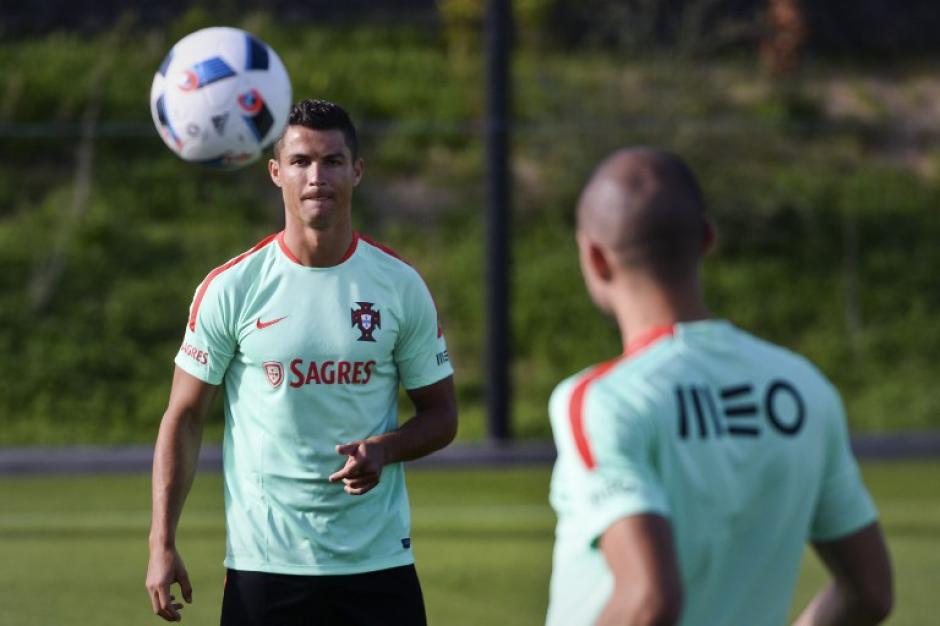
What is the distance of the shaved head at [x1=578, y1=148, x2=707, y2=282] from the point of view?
2.43 metres

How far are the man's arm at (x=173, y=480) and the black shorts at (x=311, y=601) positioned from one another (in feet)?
0.59

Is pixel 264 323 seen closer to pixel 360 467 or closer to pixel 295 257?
pixel 295 257

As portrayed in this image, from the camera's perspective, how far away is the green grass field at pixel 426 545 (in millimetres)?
7320

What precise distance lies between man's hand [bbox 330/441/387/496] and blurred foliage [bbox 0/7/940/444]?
1050cm

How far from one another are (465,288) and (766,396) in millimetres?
13774

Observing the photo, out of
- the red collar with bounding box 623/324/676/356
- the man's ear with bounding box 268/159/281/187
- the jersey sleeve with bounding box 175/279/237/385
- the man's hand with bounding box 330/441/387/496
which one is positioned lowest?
the man's hand with bounding box 330/441/387/496

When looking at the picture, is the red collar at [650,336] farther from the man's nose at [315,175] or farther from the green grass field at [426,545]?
the green grass field at [426,545]

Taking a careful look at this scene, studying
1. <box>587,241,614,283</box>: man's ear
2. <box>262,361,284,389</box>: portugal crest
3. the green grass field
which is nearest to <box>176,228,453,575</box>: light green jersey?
<box>262,361,284,389</box>: portugal crest

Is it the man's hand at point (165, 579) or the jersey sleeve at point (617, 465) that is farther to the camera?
the man's hand at point (165, 579)

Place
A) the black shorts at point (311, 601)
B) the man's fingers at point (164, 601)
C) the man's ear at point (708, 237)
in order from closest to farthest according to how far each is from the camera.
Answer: the man's ear at point (708, 237) → the man's fingers at point (164, 601) → the black shorts at point (311, 601)

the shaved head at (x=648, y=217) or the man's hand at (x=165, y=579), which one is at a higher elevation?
the shaved head at (x=648, y=217)

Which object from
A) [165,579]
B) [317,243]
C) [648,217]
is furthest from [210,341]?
[648,217]

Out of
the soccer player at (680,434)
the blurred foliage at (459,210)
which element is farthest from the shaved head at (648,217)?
the blurred foliage at (459,210)

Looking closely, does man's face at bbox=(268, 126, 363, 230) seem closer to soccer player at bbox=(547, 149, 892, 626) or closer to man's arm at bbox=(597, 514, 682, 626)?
soccer player at bbox=(547, 149, 892, 626)
